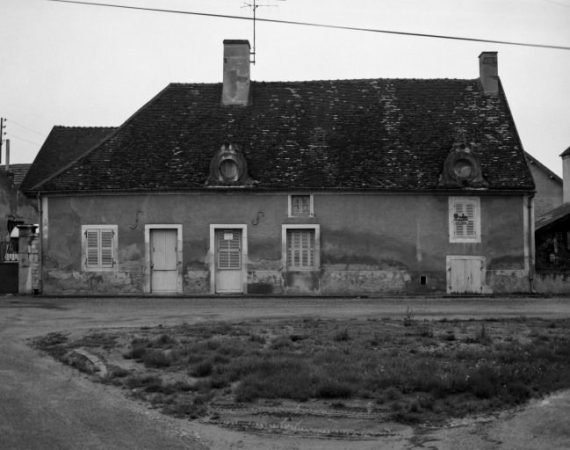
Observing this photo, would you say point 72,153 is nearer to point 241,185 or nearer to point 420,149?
point 241,185

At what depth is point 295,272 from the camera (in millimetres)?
27156

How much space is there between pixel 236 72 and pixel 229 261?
8183 millimetres

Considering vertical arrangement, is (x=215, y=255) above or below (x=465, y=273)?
above

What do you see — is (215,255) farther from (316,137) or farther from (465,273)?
(465,273)

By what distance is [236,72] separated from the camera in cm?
3056

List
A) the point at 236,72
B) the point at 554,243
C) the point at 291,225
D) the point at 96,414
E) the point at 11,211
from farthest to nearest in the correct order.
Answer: the point at 11,211 < the point at 236,72 < the point at 554,243 < the point at 291,225 < the point at 96,414

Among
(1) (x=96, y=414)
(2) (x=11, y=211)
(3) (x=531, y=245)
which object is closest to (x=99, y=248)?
(2) (x=11, y=211)

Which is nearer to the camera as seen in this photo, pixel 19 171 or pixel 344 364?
pixel 344 364

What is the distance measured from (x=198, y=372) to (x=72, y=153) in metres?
35.5

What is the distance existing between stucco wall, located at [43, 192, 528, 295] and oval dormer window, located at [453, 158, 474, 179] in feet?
3.62

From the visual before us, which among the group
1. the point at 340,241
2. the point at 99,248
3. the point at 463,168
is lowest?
the point at 99,248

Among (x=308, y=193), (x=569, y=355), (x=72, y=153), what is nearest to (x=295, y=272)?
(x=308, y=193)

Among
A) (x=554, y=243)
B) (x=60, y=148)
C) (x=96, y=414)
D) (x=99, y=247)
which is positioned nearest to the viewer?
(x=96, y=414)

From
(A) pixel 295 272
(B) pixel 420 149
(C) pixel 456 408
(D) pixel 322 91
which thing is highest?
(D) pixel 322 91
